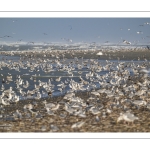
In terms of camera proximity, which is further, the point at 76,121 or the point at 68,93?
the point at 68,93

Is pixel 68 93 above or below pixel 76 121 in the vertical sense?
above

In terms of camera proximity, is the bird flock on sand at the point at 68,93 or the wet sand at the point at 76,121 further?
the bird flock on sand at the point at 68,93

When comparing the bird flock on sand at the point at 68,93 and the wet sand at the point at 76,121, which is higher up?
the bird flock on sand at the point at 68,93

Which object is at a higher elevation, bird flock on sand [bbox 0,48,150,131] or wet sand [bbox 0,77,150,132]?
bird flock on sand [bbox 0,48,150,131]

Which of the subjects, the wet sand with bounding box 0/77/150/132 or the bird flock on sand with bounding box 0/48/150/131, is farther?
the bird flock on sand with bounding box 0/48/150/131
